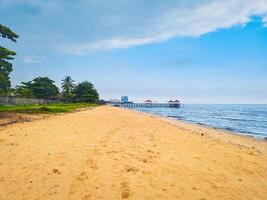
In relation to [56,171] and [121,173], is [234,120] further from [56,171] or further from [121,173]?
[56,171]

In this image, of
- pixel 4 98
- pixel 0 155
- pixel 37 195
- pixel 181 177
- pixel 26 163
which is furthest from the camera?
pixel 4 98

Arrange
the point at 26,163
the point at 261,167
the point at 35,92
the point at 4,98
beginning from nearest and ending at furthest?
the point at 26,163 < the point at 261,167 < the point at 4,98 < the point at 35,92

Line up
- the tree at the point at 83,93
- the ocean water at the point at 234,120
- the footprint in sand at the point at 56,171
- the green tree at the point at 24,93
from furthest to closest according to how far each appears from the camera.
A: the tree at the point at 83,93, the green tree at the point at 24,93, the ocean water at the point at 234,120, the footprint in sand at the point at 56,171

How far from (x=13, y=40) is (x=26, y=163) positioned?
23545mm

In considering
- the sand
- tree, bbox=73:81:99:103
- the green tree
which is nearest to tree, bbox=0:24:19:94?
the sand

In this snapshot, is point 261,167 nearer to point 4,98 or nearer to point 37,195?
point 37,195

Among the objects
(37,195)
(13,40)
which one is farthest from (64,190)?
(13,40)

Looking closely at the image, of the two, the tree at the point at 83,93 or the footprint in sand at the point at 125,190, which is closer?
the footprint in sand at the point at 125,190

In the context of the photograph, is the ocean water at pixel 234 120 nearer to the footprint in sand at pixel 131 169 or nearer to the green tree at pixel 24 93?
the footprint in sand at pixel 131 169

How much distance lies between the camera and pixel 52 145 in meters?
8.85

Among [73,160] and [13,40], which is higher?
[13,40]

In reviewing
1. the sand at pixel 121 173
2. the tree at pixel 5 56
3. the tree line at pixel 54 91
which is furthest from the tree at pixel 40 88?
the sand at pixel 121 173

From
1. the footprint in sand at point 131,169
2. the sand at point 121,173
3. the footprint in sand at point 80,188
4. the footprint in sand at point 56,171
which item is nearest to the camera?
the footprint in sand at point 80,188

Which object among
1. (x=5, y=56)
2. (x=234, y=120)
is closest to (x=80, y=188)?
(x=5, y=56)
